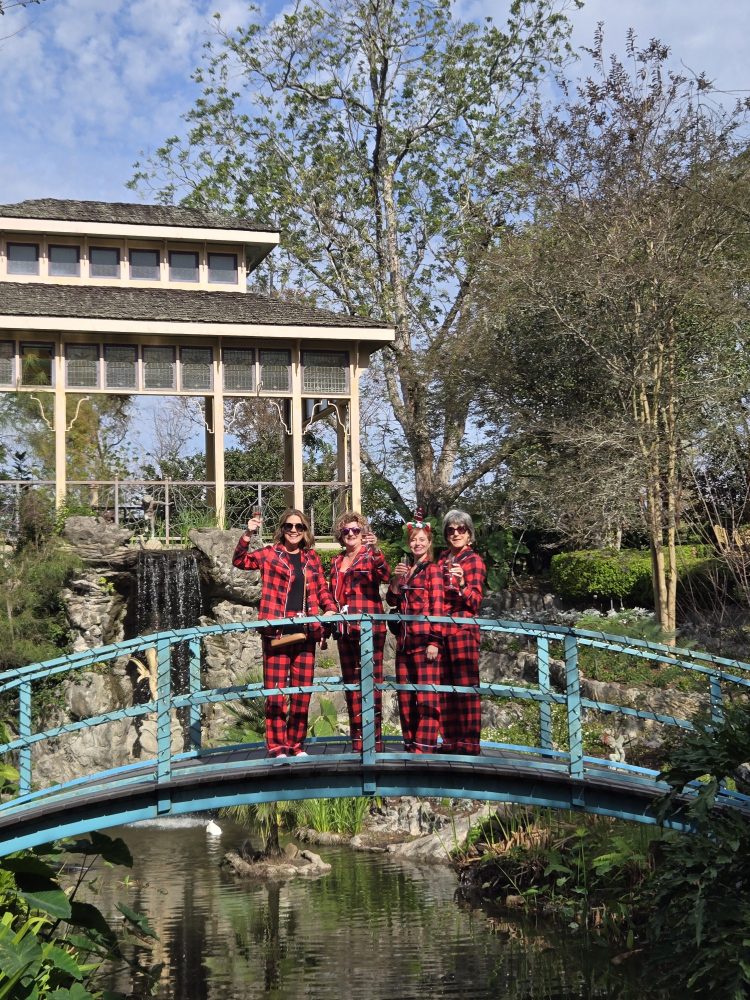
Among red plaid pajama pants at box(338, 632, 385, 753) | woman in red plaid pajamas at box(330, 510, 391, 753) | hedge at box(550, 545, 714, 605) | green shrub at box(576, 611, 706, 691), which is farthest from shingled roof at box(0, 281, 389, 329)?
red plaid pajama pants at box(338, 632, 385, 753)

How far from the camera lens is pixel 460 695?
7.50 meters

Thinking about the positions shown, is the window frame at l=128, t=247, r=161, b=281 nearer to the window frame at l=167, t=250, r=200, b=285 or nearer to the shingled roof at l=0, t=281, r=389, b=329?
the window frame at l=167, t=250, r=200, b=285

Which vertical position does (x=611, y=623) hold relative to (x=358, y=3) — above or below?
below

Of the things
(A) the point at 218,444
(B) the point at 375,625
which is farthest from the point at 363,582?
A: (A) the point at 218,444

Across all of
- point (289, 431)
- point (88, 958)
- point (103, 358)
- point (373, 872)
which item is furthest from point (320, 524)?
point (88, 958)

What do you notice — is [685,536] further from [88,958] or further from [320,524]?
[88,958]

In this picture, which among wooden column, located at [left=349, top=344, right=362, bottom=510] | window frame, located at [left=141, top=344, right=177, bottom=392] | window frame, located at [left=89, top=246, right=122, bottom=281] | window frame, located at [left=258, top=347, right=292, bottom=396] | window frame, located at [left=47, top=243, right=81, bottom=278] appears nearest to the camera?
window frame, located at [left=141, top=344, right=177, bottom=392]

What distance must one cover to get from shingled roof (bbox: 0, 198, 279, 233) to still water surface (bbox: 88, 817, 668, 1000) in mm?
12123

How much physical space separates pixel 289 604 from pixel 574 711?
1829 millimetres

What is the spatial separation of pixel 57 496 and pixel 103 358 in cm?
239

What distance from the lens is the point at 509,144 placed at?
25141mm

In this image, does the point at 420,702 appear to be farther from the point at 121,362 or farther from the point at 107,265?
the point at 107,265

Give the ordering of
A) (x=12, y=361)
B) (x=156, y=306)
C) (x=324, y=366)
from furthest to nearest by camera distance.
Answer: (x=324, y=366) → (x=156, y=306) → (x=12, y=361)

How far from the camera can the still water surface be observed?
7594 millimetres
